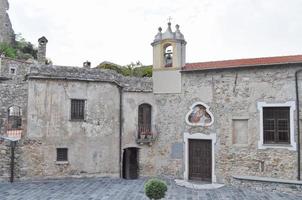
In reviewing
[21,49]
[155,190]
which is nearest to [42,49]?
[155,190]

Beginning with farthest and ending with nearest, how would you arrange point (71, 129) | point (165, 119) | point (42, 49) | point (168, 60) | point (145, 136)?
point (42, 49) → point (168, 60) → point (165, 119) → point (145, 136) → point (71, 129)

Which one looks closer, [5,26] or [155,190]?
[155,190]

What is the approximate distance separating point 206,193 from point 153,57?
8.62m

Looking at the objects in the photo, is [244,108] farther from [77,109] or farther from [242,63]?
[77,109]

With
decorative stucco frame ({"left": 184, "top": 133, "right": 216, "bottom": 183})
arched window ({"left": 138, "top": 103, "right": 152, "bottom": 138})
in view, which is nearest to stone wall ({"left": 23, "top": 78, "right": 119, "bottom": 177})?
arched window ({"left": 138, "top": 103, "right": 152, "bottom": 138})

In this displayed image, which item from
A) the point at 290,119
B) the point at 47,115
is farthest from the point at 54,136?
the point at 290,119

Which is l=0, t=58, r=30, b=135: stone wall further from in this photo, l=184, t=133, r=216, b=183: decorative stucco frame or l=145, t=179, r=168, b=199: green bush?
l=184, t=133, r=216, b=183: decorative stucco frame

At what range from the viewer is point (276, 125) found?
50.1 ft

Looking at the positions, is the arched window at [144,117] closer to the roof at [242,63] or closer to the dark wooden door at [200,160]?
the dark wooden door at [200,160]

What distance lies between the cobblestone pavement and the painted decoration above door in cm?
359

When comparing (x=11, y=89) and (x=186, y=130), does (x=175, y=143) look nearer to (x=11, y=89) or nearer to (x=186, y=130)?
(x=186, y=130)

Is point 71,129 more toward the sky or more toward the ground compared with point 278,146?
more toward the sky

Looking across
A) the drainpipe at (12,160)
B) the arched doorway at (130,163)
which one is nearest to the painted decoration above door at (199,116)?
the arched doorway at (130,163)

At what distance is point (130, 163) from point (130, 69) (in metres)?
14.7
